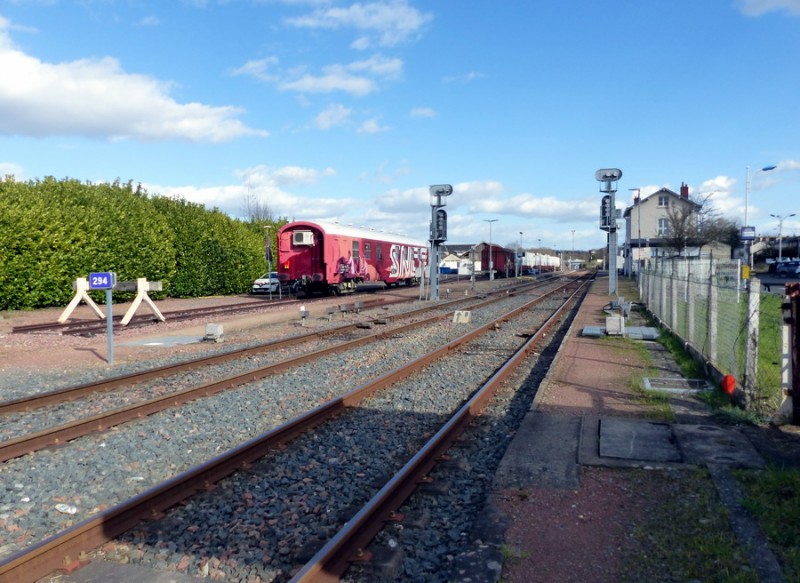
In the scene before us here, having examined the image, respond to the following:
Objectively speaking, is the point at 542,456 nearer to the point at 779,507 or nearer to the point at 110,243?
the point at 779,507

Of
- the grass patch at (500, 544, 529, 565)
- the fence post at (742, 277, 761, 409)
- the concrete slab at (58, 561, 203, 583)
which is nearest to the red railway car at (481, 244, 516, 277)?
the fence post at (742, 277, 761, 409)

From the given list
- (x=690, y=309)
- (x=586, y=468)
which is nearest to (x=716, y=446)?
(x=586, y=468)

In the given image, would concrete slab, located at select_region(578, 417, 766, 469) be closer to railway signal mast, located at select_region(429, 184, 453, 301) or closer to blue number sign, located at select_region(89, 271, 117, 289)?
blue number sign, located at select_region(89, 271, 117, 289)

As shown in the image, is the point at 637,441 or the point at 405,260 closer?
the point at 637,441

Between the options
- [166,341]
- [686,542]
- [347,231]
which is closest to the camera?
[686,542]

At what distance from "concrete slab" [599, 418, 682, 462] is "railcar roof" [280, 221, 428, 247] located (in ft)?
76.5

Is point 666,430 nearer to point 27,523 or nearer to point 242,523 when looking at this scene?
point 242,523

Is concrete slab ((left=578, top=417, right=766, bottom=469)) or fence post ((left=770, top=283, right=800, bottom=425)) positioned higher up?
fence post ((left=770, top=283, right=800, bottom=425))

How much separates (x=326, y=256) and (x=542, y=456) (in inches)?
947

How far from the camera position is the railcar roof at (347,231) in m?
29.8

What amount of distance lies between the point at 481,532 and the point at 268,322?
16386mm

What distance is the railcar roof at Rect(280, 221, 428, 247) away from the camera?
29.8 m

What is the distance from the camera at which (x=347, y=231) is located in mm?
32406

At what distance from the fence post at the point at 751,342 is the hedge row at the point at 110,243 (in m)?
23.2
